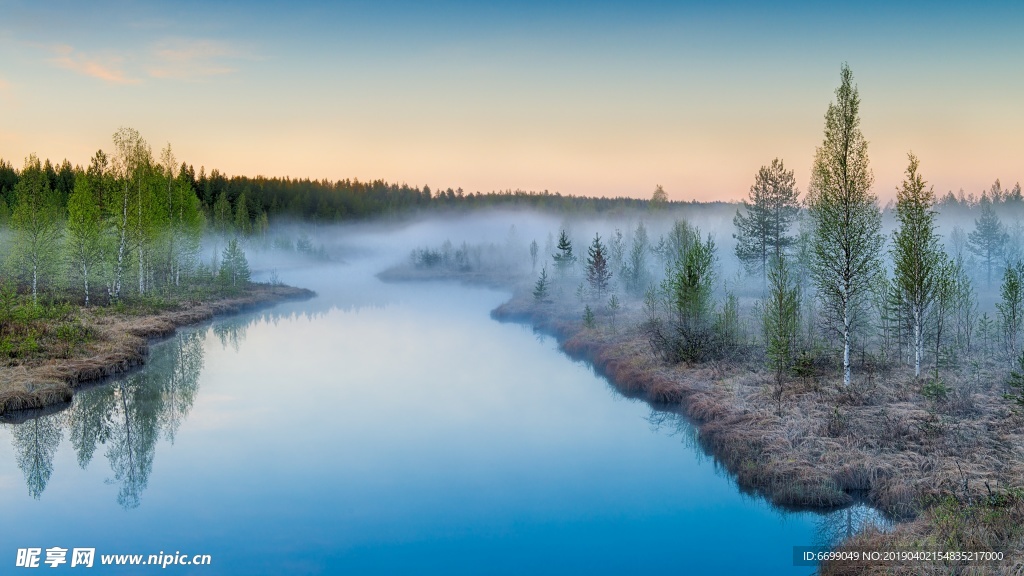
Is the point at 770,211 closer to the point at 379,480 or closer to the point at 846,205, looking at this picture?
the point at 846,205

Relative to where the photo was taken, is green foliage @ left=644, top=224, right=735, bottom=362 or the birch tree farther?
the birch tree

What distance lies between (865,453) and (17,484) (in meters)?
25.6

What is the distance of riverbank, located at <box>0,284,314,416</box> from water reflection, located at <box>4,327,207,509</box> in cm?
94

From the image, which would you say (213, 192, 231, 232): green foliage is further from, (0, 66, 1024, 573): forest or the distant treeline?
(0, 66, 1024, 573): forest

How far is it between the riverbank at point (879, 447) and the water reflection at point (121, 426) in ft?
62.5

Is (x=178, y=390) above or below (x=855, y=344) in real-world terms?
below

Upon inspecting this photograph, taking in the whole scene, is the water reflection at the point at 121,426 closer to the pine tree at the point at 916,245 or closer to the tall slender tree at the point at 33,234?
the tall slender tree at the point at 33,234

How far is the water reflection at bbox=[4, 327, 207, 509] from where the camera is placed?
18.7 m

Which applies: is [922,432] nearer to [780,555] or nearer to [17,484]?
[780,555]

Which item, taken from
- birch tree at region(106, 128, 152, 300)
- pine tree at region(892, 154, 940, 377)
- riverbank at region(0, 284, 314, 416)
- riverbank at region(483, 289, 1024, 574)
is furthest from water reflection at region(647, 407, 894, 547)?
birch tree at region(106, 128, 152, 300)

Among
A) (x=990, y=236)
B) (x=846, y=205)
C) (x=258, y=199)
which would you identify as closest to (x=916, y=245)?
(x=846, y=205)

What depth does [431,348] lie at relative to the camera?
45.5 meters

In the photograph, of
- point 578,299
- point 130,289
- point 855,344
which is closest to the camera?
point 855,344

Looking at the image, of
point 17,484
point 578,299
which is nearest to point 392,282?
point 578,299
